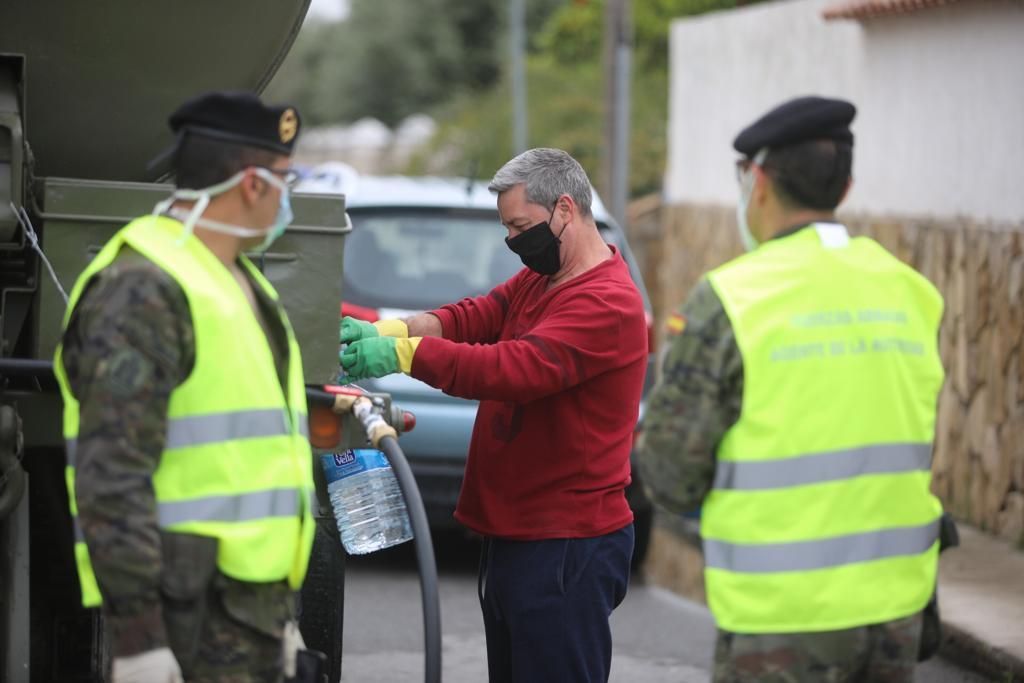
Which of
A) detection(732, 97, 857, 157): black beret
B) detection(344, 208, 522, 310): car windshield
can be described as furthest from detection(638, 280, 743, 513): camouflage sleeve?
detection(344, 208, 522, 310): car windshield

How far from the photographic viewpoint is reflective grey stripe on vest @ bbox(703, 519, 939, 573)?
3.12 metres

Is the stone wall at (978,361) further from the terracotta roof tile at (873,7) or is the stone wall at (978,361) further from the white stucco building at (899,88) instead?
the terracotta roof tile at (873,7)

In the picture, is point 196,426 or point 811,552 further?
point 811,552

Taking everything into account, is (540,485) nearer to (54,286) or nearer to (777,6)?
(54,286)

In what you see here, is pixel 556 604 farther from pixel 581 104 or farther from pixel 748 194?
pixel 581 104

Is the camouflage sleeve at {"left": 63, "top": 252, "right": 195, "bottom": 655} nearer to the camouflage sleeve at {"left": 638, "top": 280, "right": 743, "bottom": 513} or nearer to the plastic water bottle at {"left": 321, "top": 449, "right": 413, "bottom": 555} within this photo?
the camouflage sleeve at {"left": 638, "top": 280, "right": 743, "bottom": 513}

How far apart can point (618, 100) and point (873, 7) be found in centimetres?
435

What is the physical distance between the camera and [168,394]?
9.62 feet

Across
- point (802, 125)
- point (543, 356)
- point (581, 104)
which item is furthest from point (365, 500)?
point (581, 104)

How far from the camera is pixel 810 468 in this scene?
312cm

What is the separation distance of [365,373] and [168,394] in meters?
1.44

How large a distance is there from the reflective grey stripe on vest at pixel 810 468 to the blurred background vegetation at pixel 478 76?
17.1 feet

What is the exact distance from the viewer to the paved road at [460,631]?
6.48 m

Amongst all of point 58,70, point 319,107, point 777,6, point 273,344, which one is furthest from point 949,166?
point 319,107
